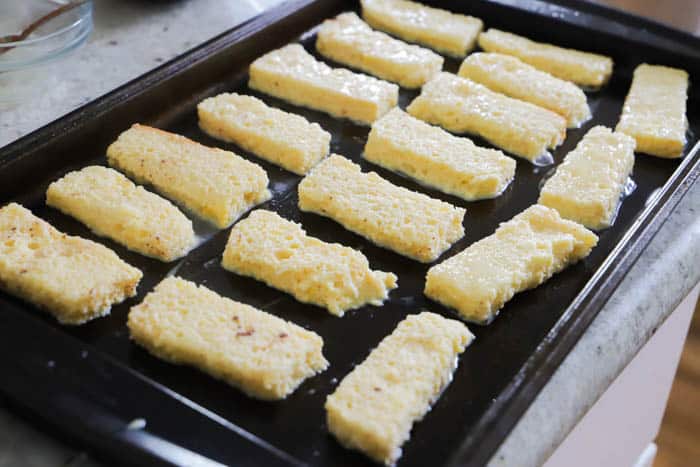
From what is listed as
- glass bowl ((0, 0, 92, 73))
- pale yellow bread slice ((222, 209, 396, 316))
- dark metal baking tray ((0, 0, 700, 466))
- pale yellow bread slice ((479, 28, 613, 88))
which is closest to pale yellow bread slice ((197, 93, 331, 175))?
dark metal baking tray ((0, 0, 700, 466))

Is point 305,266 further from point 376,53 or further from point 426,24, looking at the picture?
point 426,24

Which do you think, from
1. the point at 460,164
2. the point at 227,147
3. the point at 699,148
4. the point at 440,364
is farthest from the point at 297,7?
the point at 440,364

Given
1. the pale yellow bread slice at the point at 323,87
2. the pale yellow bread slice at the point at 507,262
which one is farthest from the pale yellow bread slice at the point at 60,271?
the pale yellow bread slice at the point at 323,87

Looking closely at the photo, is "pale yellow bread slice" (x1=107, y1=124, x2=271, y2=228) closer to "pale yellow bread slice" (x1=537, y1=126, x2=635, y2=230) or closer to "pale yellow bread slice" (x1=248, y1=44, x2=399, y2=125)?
"pale yellow bread slice" (x1=248, y1=44, x2=399, y2=125)

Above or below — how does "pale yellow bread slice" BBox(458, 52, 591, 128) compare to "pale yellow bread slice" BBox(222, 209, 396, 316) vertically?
above

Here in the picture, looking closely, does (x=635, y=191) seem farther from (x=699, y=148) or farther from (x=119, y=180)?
(x=119, y=180)
